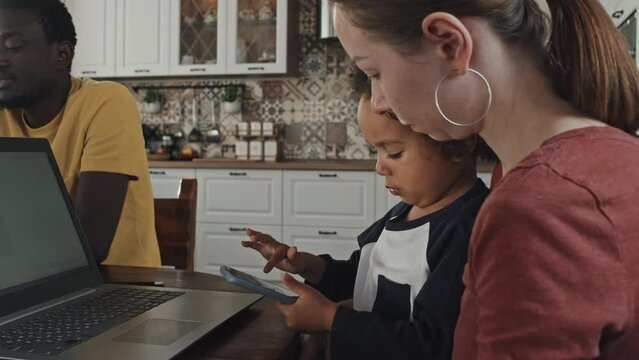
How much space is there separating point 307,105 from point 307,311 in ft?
11.5

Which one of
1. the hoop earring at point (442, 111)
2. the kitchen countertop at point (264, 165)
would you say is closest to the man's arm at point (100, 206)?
the hoop earring at point (442, 111)

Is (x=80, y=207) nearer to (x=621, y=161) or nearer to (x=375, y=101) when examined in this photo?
(x=375, y=101)

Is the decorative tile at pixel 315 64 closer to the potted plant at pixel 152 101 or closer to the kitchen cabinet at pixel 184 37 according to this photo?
the kitchen cabinet at pixel 184 37

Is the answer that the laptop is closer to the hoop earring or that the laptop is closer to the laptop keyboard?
the laptop keyboard

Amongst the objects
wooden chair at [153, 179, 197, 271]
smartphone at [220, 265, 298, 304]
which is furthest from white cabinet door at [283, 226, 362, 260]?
smartphone at [220, 265, 298, 304]

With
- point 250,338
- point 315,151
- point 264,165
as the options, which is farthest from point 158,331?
point 315,151

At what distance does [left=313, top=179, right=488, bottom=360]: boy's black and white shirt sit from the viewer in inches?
33.1

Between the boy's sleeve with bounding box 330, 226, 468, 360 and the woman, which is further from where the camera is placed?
the boy's sleeve with bounding box 330, 226, 468, 360

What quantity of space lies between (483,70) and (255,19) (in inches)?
142

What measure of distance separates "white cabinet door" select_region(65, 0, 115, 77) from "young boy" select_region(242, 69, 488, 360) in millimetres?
3453

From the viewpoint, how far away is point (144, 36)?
13.5 ft

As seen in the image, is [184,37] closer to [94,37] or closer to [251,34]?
[251,34]

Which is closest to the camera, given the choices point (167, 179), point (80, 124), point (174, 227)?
point (80, 124)

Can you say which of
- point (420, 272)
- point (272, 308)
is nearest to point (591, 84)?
point (420, 272)
